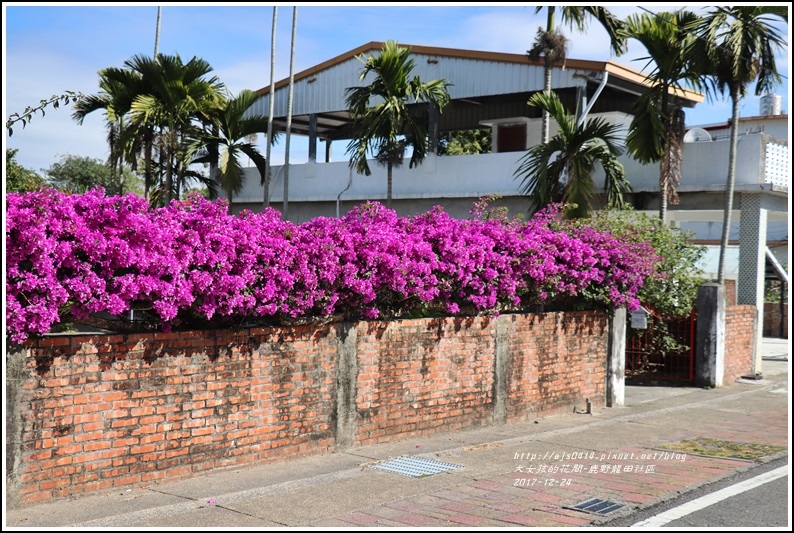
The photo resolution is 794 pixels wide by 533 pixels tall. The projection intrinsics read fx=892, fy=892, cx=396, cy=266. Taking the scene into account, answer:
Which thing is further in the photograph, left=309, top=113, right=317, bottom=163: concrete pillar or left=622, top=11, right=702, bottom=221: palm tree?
left=309, top=113, right=317, bottom=163: concrete pillar

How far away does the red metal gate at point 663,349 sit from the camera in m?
17.3

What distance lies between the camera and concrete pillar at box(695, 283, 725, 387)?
16844mm

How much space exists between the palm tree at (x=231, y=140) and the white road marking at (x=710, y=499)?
15.1 m

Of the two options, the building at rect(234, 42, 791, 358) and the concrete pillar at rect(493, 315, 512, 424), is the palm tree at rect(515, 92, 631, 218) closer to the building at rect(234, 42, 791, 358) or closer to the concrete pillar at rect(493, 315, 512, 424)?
A: the building at rect(234, 42, 791, 358)

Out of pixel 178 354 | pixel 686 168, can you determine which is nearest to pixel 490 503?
pixel 178 354

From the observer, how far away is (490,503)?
7938mm

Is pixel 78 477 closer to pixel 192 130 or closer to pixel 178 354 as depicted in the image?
pixel 178 354

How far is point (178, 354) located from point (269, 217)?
1.76 metres

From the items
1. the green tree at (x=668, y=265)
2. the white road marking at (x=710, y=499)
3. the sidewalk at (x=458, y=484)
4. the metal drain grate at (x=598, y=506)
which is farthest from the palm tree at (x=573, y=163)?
the metal drain grate at (x=598, y=506)

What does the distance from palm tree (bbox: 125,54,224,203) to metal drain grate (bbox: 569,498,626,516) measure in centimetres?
1399

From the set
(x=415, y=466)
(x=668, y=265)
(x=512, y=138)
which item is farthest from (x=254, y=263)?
(x=512, y=138)

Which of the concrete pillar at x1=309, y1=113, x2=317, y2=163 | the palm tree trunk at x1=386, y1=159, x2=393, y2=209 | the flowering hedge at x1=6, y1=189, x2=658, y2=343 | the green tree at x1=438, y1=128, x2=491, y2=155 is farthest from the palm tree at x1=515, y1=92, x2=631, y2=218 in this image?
the green tree at x1=438, y1=128, x2=491, y2=155

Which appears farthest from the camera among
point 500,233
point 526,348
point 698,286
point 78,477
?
point 698,286

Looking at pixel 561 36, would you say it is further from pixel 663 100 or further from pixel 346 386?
pixel 346 386
